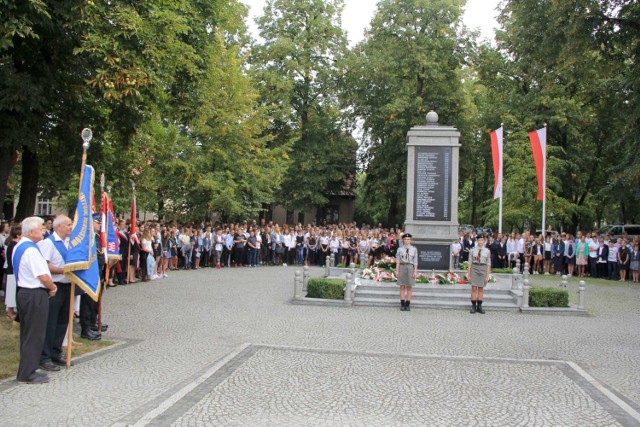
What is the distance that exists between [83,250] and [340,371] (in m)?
4.06

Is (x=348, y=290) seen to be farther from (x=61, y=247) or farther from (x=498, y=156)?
(x=498, y=156)

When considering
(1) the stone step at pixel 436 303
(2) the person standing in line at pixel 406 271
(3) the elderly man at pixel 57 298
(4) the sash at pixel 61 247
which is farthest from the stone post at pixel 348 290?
(4) the sash at pixel 61 247

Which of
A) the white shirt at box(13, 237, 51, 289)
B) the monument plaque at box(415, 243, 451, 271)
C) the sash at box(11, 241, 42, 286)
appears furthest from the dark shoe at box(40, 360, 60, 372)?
the monument plaque at box(415, 243, 451, 271)

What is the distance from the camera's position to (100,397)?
6.24m

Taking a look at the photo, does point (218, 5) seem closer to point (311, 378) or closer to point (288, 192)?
point (311, 378)

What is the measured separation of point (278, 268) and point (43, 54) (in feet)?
48.6

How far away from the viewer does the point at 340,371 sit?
25.4 ft

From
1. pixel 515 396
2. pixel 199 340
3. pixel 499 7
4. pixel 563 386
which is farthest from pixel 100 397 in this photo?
pixel 499 7

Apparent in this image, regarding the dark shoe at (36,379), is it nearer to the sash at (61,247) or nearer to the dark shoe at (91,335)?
the sash at (61,247)

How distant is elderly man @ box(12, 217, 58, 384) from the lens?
6.69m

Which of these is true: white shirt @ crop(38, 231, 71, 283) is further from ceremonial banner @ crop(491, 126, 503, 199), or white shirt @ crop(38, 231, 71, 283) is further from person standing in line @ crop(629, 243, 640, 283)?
person standing in line @ crop(629, 243, 640, 283)

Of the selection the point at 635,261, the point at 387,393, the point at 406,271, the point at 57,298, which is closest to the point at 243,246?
the point at 406,271

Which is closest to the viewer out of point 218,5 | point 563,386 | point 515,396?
point 515,396

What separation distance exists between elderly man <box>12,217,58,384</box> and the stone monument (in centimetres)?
1275
